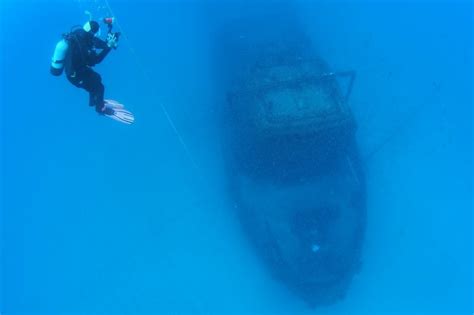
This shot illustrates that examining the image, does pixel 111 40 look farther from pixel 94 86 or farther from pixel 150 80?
pixel 150 80

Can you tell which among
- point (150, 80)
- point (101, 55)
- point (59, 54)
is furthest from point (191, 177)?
point (59, 54)

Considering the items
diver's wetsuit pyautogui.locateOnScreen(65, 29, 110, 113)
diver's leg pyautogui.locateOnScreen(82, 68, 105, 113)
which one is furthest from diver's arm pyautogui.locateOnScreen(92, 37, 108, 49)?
diver's leg pyautogui.locateOnScreen(82, 68, 105, 113)

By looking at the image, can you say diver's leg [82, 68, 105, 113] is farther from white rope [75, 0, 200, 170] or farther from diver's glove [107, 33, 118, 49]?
white rope [75, 0, 200, 170]

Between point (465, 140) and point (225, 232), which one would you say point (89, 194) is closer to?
point (225, 232)

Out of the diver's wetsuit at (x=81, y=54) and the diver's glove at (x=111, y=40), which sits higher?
the diver's glove at (x=111, y=40)

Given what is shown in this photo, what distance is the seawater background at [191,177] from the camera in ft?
31.7

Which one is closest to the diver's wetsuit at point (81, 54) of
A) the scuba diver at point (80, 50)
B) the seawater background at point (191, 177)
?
the scuba diver at point (80, 50)

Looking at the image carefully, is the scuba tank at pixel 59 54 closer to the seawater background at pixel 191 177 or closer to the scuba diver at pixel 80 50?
the scuba diver at pixel 80 50

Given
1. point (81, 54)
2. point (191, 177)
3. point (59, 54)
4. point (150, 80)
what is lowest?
point (59, 54)

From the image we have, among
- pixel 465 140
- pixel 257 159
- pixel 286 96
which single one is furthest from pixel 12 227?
pixel 465 140

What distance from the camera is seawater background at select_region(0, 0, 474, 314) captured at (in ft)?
31.7

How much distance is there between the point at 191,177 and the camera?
34.5 feet

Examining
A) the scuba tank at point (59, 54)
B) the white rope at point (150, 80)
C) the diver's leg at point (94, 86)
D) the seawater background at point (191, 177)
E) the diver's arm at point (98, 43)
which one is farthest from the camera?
the white rope at point (150, 80)

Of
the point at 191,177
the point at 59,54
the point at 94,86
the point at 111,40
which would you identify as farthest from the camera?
the point at 191,177
